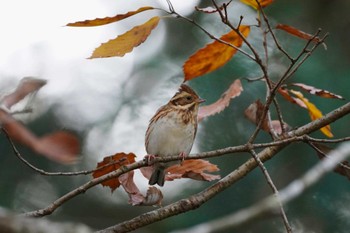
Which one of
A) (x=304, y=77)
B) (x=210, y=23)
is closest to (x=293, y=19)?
(x=210, y=23)

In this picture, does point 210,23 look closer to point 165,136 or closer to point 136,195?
point 165,136

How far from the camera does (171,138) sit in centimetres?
310

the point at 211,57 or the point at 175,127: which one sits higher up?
the point at 211,57

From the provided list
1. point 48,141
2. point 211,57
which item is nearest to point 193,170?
point 211,57

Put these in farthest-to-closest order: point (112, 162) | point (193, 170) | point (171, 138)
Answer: point (171, 138) → point (193, 170) → point (112, 162)

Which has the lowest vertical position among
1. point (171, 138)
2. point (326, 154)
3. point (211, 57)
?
point (171, 138)

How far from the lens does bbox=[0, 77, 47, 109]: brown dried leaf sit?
3.78ft

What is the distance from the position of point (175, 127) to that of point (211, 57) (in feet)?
2.84

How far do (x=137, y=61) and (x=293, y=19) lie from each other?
3.23 ft

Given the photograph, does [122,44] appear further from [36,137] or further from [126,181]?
[36,137]

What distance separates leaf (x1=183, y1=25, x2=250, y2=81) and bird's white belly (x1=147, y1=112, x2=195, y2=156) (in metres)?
0.82

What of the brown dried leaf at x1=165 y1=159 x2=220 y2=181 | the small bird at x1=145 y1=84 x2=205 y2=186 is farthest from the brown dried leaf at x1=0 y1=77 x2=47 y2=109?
the small bird at x1=145 y1=84 x2=205 y2=186

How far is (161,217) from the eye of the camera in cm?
225

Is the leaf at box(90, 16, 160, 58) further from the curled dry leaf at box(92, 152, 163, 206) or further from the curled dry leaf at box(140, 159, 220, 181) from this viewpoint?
the curled dry leaf at box(140, 159, 220, 181)
